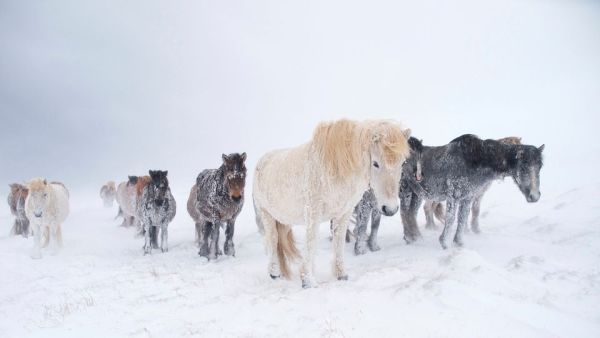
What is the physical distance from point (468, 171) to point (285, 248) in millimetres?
3989

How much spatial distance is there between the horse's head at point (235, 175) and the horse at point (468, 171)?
13.3 ft

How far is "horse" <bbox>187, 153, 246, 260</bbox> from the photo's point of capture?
791cm

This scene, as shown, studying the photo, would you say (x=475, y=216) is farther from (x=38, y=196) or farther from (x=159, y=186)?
(x=38, y=196)

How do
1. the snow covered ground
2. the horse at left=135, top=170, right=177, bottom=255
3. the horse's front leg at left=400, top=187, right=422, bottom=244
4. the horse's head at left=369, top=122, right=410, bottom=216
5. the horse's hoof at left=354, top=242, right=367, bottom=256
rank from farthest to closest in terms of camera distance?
the horse at left=135, top=170, right=177, bottom=255 < the horse's front leg at left=400, top=187, right=422, bottom=244 < the horse's hoof at left=354, top=242, right=367, bottom=256 < the horse's head at left=369, top=122, right=410, bottom=216 < the snow covered ground

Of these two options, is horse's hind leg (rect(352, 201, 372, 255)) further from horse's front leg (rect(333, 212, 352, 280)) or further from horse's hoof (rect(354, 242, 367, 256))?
horse's front leg (rect(333, 212, 352, 280))

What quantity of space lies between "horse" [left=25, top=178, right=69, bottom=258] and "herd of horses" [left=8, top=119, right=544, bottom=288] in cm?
3

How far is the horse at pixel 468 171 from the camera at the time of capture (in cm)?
634

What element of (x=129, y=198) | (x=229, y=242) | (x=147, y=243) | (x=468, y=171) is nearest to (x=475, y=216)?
(x=468, y=171)

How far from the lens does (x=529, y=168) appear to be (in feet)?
20.7

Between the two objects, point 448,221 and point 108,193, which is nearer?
point 448,221

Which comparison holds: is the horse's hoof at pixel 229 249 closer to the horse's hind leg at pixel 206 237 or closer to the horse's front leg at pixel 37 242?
the horse's hind leg at pixel 206 237

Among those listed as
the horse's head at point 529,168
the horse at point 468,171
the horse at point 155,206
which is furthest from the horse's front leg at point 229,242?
the horse's head at point 529,168

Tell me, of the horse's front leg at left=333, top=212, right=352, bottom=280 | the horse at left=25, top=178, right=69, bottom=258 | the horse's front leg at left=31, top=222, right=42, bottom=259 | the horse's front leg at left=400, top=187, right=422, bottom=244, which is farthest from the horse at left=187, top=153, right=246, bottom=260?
the horse at left=25, top=178, right=69, bottom=258

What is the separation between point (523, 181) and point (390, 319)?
4867 millimetres
